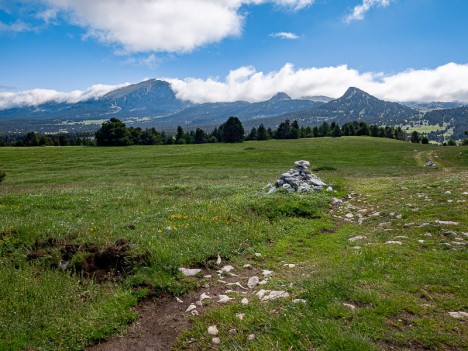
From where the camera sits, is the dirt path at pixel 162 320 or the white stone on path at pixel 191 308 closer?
the dirt path at pixel 162 320

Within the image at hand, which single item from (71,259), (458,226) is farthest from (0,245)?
(458,226)

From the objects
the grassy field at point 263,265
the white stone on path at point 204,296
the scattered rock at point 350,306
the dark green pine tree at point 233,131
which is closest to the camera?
the grassy field at point 263,265

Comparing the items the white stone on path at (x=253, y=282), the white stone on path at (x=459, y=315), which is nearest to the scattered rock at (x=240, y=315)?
the white stone on path at (x=253, y=282)

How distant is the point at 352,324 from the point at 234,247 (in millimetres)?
5255

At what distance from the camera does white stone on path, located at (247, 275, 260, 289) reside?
8.24m

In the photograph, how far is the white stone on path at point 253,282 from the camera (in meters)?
8.24

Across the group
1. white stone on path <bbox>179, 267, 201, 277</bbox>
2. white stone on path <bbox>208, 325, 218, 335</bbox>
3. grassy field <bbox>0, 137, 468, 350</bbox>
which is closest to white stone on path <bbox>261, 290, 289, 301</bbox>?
grassy field <bbox>0, 137, 468, 350</bbox>

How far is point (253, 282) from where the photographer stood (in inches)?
331

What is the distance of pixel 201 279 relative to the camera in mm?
8562

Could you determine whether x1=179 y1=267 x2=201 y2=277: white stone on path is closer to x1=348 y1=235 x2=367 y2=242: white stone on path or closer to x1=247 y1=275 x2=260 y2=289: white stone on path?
x1=247 y1=275 x2=260 y2=289: white stone on path

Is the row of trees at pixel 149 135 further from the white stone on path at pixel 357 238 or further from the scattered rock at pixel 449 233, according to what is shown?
the scattered rock at pixel 449 233

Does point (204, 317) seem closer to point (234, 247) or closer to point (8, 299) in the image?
point (234, 247)

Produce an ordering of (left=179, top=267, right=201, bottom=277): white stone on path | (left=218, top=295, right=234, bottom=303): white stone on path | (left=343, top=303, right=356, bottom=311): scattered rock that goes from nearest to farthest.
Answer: (left=343, top=303, right=356, bottom=311): scattered rock, (left=218, top=295, right=234, bottom=303): white stone on path, (left=179, top=267, right=201, bottom=277): white stone on path

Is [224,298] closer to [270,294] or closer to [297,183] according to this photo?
[270,294]
